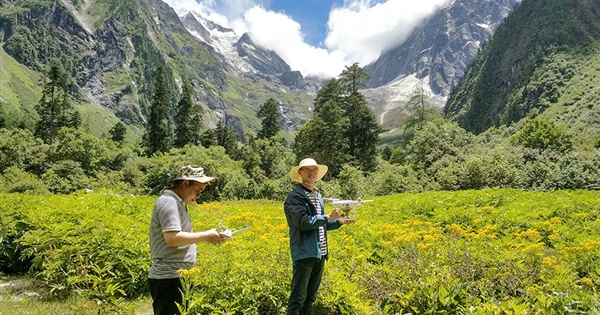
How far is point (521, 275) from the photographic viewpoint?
14.6 ft

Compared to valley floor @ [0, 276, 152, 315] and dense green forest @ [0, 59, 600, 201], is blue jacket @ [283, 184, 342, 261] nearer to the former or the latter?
valley floor @ [0, 276, 152, 315]

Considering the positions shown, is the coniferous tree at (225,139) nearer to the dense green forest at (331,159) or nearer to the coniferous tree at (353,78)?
the dense green forest at (331,159)

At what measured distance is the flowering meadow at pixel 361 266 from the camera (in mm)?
3918

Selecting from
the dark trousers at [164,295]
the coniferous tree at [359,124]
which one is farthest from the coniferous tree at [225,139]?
the dark trousers at [164,295]

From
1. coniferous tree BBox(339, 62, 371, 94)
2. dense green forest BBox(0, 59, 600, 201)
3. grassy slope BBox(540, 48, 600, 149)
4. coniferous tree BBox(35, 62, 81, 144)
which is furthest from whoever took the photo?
grassy slope BBox(540, 48, 600, 149)

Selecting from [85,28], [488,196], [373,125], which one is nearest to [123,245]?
[488,196]

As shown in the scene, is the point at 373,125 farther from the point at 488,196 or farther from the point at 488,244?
the point at 488,244

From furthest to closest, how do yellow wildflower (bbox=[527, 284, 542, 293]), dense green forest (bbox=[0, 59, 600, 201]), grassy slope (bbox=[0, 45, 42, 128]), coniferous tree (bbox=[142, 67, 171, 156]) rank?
grassy slope (bbox=[0, 45, 42, 128]) < coniferous tree (bbox=[142, 67, 171, 156]) < dense green forest (bbox=[0, 59, 600, 201]) < yellow wildflower (bbox=[527, 284, 542, 293])

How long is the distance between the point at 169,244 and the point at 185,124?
190 ft

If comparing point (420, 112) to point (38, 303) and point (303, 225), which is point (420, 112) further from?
point (38, 303)

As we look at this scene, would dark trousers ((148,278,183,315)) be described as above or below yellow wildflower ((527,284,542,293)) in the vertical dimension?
above

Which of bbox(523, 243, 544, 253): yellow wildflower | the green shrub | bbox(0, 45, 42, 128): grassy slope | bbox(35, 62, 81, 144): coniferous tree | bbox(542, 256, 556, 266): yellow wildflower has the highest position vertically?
bbox(0, 45, 42, 128): grassy slope

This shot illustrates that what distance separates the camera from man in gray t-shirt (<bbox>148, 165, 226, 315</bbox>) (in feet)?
10.5

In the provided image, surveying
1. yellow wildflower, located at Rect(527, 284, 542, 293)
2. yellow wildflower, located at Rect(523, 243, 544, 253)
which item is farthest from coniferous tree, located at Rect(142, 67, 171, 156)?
yellow wildflower, located at Rect(527, 284, 542, 293)
